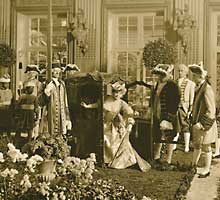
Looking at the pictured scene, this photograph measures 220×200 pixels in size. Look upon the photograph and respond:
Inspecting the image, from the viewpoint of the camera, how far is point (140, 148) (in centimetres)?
730

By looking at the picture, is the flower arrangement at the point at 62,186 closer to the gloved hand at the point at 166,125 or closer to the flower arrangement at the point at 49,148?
the flower arrangement at the point at 49,148

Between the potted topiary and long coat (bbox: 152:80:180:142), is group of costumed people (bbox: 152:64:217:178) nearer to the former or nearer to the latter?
long coat (bbox: 152:80:180:142)

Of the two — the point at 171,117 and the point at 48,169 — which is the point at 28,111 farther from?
the point at 48,169

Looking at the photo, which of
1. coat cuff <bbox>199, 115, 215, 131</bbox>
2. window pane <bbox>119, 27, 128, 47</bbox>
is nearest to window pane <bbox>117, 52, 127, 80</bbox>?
window pane <bbox>119, 27, 128, 47</bbox>

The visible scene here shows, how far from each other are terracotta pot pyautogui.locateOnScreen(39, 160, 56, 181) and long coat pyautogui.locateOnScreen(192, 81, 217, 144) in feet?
7.93

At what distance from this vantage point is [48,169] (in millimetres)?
4305

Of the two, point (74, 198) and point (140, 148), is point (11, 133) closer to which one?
point (140, 148)

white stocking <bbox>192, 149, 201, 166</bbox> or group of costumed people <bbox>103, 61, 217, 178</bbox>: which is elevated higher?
group of costumed people <bbox>103, 61, 217, 178</bbox>

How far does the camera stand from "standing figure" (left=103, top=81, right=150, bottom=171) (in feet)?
22.7

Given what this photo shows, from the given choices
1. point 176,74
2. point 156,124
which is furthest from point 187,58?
point 156,124

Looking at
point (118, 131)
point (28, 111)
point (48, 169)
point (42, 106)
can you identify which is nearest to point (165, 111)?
point (118, 131)

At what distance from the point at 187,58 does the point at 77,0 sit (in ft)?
9.41

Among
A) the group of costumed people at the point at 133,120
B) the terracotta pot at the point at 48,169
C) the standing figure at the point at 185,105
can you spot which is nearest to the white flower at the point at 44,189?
the terracotta pot at the point at 48,169

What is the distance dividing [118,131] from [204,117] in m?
1.28
